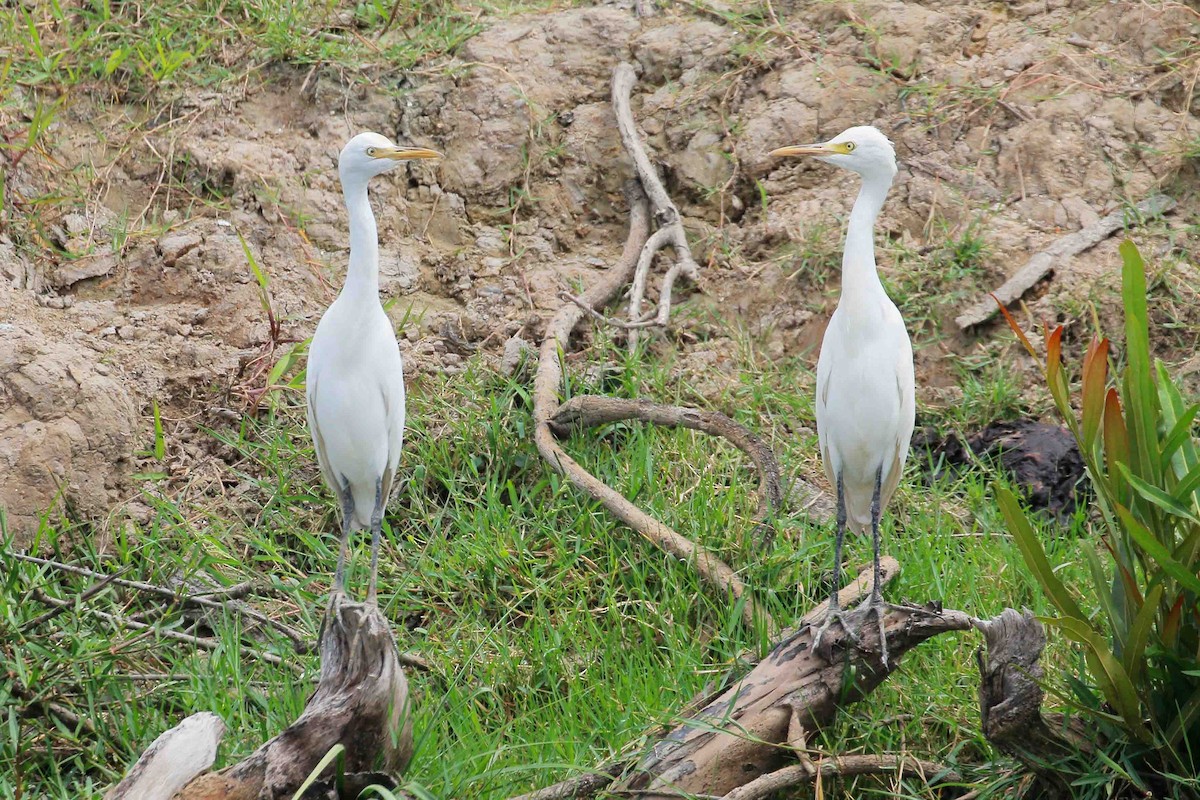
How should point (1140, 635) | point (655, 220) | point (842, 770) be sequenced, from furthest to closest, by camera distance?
point (655, 220)
point (842, 770)
point (1140, 635)

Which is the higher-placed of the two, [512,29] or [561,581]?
[512,29]

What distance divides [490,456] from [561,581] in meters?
0.74

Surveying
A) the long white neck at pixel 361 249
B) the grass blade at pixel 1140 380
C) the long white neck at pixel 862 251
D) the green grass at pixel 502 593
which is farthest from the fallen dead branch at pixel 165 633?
the grass blade at pixel 1140 380

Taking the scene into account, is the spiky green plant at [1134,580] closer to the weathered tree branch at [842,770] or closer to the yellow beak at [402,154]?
the weathered tree branch at [842,770]

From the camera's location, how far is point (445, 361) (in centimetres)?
521

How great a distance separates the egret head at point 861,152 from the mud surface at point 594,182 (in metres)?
1.82

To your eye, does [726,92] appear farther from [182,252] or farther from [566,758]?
[566,758]

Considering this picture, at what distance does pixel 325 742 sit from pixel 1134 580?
6.65ft

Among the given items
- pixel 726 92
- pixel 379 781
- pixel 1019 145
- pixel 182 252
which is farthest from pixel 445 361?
pixel 1019 145

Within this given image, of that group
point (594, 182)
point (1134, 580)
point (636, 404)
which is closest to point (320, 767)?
point (1134, 580)

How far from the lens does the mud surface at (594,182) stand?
514 cm

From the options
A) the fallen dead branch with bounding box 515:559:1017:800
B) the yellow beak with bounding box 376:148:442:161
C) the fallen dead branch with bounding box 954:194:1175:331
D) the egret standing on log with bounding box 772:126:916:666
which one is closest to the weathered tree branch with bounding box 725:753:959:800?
the fallen dead branch with bounding box 515:559:1017:800

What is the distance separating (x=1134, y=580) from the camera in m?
2.90

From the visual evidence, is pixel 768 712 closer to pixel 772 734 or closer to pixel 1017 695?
pixel 772 734
